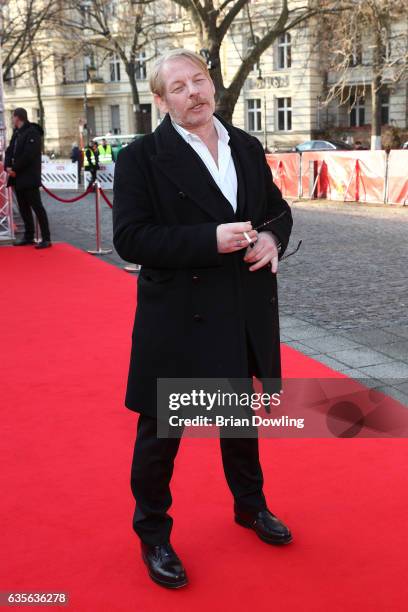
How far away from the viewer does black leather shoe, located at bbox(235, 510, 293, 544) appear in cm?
302

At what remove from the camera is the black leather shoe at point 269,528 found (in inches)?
119

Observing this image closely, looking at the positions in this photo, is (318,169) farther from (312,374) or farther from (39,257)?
(312,374)

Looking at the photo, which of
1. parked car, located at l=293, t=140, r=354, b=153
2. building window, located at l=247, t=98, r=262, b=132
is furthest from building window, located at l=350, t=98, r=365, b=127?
parked car, located at l=293, t=140, r=354, b=153

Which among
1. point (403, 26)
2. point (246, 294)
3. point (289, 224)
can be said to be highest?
point (403, 26)

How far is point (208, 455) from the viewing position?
3.90m

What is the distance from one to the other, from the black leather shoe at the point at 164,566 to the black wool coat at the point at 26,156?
856cm

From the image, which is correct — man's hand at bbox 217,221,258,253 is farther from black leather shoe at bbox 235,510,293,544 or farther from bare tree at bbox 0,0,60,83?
bare tree at bbox 0,0,60,83

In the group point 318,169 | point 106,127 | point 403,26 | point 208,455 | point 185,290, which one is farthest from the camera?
point 106,127

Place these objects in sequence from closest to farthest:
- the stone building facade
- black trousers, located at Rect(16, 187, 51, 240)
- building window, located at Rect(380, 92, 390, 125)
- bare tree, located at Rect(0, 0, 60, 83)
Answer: black trousers, located at Rect(16, 187, 51, 240)
bare tree, located at Rect(0, 0, 60, 83)
the stone building facade
building window, located at Rect(380, 92, 390, 125)

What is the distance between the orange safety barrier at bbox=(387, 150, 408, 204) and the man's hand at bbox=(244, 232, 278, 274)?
14.1 m

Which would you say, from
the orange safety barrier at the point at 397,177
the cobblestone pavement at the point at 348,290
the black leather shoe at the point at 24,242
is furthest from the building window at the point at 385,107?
Answer: the black leather shoe at the point at 24,242

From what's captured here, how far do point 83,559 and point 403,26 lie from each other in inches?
1623

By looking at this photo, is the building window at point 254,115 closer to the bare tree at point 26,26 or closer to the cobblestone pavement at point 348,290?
the bare tree at point 26,26

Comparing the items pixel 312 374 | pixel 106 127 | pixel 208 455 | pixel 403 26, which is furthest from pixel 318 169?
pixel 106 127
